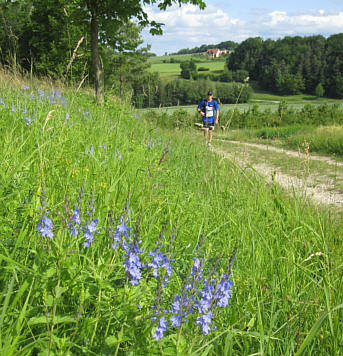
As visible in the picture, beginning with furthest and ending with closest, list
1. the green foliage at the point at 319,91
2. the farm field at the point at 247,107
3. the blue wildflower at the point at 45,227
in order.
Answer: the green foliage at the point at 319,91, the farm field at the point at 247,107, the blue wildflower at the point at 45,227

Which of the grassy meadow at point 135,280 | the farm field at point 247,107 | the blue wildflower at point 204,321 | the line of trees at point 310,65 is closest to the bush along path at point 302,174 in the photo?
the grassy meadow at point 135,280

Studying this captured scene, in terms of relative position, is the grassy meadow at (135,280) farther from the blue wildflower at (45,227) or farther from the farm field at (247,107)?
the farm field at (247,107)

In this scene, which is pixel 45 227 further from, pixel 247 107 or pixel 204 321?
pixel 247 107

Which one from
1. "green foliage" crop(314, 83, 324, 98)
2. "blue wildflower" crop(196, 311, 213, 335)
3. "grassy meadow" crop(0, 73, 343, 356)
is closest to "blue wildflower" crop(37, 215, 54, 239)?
"grassy meadow" crop(0, 73, 343, 356)

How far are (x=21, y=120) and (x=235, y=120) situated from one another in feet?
67.0

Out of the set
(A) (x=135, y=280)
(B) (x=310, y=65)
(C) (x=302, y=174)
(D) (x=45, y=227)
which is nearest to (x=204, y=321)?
(A) (x=135, y=280)

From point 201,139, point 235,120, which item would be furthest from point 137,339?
point 235,120

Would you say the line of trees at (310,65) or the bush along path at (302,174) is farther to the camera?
the line of trees at (310,65)

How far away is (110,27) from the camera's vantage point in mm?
10953

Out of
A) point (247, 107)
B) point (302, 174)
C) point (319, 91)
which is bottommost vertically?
point (302, 174)

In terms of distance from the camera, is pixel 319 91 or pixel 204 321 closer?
pixel 204 321

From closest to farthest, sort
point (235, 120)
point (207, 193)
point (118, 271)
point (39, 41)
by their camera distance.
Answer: point (118, 271) → point (207, 193) → point (39, 41) → point (235, 120)

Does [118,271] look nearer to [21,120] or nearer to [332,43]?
[21,120]

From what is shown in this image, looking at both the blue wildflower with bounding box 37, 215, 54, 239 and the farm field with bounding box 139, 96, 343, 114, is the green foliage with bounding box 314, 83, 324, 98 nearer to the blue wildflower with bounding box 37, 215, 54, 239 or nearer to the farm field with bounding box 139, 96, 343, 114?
the farm field with bounding box 139, 96, 343, 114
